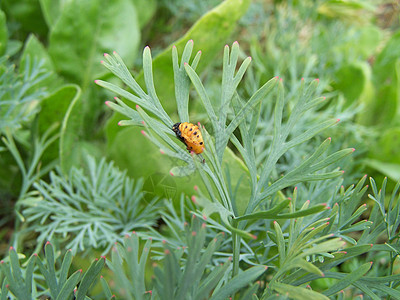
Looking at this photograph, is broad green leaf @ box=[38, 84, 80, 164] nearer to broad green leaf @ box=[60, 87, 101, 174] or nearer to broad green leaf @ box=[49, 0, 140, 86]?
broad green leaf @ box=[60, 87, 101, 174]

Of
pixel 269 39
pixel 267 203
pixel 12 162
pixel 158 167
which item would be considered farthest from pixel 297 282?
pixel 269 39

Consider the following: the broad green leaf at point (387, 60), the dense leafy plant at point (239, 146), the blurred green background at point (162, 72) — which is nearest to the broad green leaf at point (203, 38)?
the blurred green background at point (162, 72)

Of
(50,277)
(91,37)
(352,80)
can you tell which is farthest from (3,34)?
A: (352,80)

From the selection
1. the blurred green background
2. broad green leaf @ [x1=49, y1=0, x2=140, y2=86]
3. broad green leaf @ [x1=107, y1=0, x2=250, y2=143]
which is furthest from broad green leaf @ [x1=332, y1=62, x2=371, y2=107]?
broad green leaf @ [x1=49, y1=0, x2=140, y2=86]

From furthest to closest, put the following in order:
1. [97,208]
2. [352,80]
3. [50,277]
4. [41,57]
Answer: [352,80], [41,57], [97,208], [50,277]

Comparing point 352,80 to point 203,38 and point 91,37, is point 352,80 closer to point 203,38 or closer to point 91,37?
point 203,38

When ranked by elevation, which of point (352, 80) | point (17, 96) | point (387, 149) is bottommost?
point (387, 149)

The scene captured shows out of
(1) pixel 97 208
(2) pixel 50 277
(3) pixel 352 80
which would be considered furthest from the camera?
(3) pixel 352 80

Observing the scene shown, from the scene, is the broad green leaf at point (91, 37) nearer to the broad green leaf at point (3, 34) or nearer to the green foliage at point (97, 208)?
the broad green leaf at point (3, 34)
